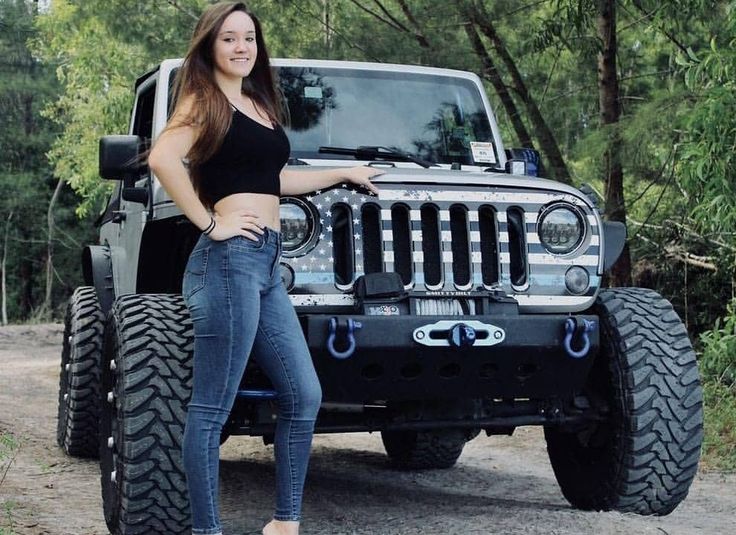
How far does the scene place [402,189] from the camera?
466 cm

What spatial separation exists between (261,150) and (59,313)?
3213 cm

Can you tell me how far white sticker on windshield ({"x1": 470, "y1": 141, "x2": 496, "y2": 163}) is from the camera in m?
6.00

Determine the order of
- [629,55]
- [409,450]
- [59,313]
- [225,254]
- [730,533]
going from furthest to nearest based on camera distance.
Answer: [59,313], [629,55], [409,450], [730,533], [225,254]

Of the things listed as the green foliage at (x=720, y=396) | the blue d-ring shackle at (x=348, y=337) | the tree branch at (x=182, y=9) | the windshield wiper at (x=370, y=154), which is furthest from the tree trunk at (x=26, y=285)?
the blue d-ring shackle at (x=348, y=337)

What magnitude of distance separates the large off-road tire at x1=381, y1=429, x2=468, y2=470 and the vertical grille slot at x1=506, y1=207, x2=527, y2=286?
2650 millimetres

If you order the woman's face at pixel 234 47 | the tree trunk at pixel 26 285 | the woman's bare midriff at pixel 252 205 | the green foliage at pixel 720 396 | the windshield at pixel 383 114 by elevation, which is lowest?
the tree trunk at pixel 26 285

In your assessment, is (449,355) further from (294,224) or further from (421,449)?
(421,449)

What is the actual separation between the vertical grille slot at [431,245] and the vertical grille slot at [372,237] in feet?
0.60

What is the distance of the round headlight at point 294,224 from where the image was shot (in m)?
4.54

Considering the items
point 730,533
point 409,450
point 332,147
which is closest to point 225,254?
point 332,147

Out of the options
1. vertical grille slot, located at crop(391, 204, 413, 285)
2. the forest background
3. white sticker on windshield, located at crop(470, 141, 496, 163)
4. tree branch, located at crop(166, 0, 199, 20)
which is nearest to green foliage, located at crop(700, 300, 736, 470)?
the forest background

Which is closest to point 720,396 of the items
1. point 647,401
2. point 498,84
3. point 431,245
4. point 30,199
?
point 498,84

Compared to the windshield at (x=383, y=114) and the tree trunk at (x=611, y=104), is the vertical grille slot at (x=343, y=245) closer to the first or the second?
the windshield at (x=383, y=114)

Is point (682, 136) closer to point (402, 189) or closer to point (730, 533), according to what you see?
point (730, 533)
